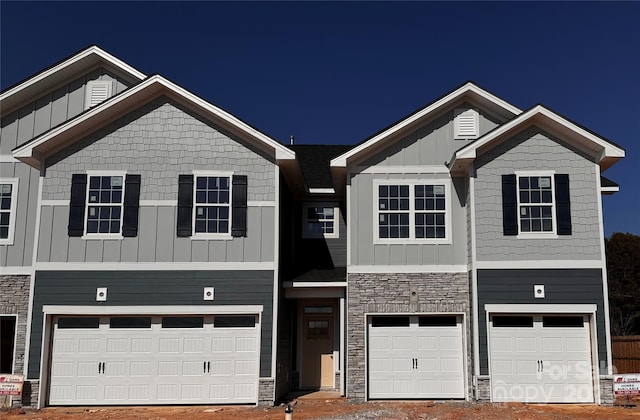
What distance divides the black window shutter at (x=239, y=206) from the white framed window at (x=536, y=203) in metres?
6.62

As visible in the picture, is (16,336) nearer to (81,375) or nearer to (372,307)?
(81,375)

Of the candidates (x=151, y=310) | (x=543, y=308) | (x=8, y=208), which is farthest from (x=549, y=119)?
(x=8, y=208)

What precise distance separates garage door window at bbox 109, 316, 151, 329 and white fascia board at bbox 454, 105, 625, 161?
8442 millimetres

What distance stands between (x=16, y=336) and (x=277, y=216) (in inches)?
278

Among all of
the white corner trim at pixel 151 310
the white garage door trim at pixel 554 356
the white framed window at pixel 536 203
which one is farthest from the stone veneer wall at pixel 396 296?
the white corner trim at pixel 151 310

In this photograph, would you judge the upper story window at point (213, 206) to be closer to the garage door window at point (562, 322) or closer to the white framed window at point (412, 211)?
the white framed window at point (412, 211)

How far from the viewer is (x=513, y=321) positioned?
1423 centimetres

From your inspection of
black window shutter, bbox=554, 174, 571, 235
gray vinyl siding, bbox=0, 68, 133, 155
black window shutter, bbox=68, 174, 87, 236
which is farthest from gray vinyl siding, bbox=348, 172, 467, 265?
gray vinyl siding, bbox=0, 68, 133, 155

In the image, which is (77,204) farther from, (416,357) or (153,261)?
(416,357)

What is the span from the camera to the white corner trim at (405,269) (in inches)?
579

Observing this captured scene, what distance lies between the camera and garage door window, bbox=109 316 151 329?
14.5 meters

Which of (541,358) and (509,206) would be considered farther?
(509,206)

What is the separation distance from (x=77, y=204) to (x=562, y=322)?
39.4 feet

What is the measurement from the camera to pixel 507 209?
14.3 meters
